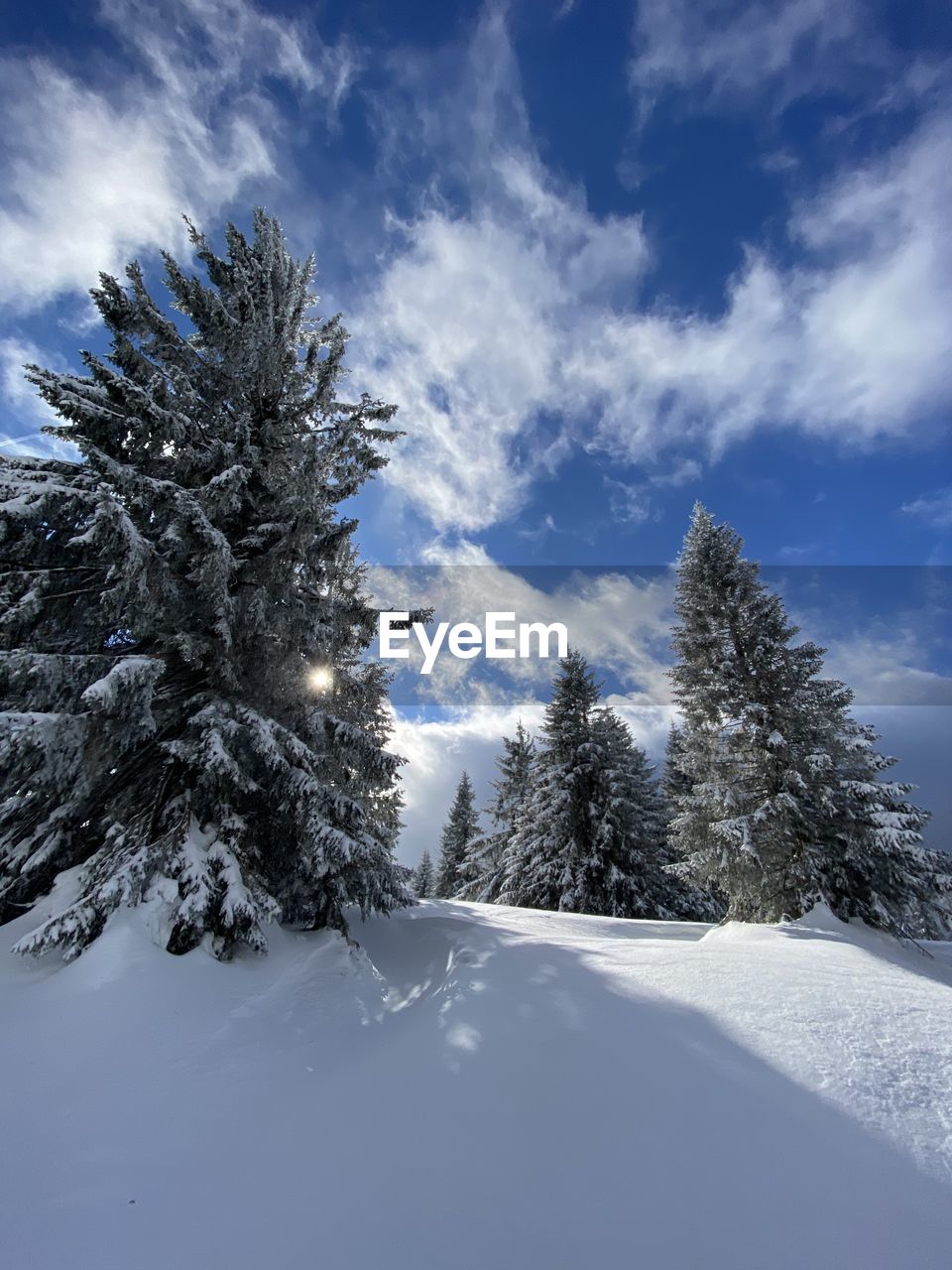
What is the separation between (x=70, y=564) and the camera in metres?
7.07

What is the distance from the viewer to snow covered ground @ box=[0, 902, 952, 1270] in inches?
88.7

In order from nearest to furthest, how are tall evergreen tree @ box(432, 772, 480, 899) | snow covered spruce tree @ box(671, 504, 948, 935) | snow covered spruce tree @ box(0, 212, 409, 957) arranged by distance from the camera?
snow covered spruce tree @ box(0, 212, 409, 957)
snow covered spruce tree @ box(671, 504, 948, 935)
tall evergreen tree @ box(432, 772, 480, 899)

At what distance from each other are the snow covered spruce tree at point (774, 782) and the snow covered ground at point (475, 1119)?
6.24 meters

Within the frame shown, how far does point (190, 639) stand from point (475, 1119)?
604cm

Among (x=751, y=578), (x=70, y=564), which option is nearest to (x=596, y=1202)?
(x=70, y=564)

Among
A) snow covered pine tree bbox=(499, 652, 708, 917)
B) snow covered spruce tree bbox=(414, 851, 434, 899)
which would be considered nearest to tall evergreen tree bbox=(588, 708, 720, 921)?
snow covered pine tree bbox=(499, 652, 708, 917)

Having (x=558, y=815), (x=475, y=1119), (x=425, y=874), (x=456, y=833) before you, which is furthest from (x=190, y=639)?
(x=425, y=874)

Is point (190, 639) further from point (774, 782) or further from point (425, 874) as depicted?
point (425, 874)

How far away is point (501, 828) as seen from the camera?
81.1ft

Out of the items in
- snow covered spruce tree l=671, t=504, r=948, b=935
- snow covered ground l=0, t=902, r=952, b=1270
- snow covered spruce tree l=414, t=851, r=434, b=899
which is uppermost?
snow covered spruce tree l=671, t=504, r=948, b=935

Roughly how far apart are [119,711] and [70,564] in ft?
9.20

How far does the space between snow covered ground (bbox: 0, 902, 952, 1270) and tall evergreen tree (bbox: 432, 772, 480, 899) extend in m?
33.8

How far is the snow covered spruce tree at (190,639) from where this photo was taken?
18.3ft

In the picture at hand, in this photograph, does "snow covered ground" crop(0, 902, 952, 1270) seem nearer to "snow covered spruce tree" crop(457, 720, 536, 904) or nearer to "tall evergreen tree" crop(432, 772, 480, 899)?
"snow covered spruce tree" crop(457, 720, 536, 904)
